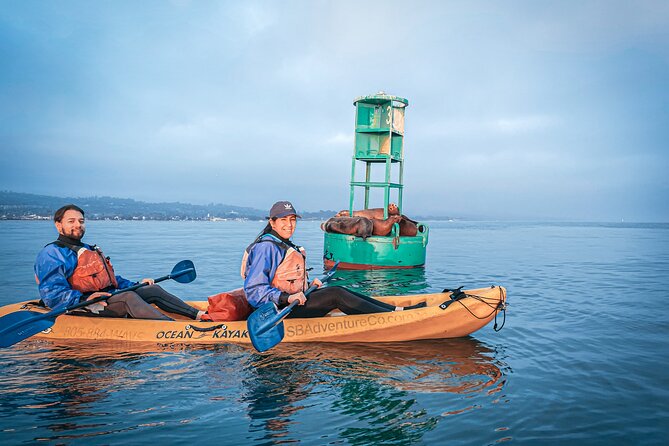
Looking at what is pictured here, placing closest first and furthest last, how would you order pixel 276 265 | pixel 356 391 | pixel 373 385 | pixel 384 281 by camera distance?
pixel 356 391
pixel 373 385
pixel 276 265
pixel 384 281

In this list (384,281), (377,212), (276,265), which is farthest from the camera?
(377,212)

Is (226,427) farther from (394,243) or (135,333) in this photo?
(394,243)

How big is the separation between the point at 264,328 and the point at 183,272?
3.57 meters

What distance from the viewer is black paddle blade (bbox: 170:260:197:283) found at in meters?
8.75

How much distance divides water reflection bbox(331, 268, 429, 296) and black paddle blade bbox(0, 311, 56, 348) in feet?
26.8

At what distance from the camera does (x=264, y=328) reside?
5.94 m

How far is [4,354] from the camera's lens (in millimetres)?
6816

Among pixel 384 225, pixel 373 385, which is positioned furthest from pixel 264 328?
pixel 384 225

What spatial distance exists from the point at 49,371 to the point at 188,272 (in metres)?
3.19

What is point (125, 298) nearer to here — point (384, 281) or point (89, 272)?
point (89, 272)

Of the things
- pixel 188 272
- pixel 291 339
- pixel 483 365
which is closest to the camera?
pixel 483 365

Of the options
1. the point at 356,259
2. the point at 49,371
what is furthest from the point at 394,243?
the point at 49,371

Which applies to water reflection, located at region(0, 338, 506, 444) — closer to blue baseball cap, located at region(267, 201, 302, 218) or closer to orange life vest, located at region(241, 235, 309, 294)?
orange life vest, located at region(241, 235, 309, 294)

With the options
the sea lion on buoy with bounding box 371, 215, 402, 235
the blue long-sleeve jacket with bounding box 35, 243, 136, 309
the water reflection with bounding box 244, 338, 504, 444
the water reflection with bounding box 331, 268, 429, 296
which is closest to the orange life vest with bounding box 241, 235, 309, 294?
the water reflection with bounding box 244, 338, 504, 444
